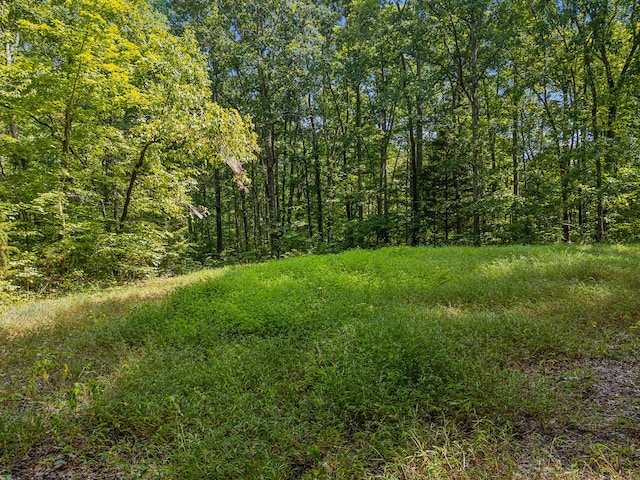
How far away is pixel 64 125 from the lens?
9367 millimetres

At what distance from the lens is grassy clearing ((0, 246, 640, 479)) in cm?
246

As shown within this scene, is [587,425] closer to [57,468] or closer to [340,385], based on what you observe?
[340,385]

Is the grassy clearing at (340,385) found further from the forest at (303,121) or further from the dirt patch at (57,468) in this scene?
the forest at (303,121)

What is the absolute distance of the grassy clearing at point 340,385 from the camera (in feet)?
8.07

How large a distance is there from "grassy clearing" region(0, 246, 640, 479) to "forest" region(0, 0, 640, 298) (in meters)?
5.10

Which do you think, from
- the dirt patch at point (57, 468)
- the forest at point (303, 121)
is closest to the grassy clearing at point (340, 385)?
the dirt patch at point (57, 468)

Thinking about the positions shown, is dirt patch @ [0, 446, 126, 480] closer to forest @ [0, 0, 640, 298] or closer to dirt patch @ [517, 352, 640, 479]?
dirt patch @ [517, 352, 640, 479]

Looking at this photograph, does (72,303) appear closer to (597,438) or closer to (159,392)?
(159,392)

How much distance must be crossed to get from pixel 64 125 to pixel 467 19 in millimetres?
14885

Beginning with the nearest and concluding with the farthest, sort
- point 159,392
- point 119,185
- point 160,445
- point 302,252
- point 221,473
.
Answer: point 221,473, point 160,445, point 159,392, point 119,185, point 302,252

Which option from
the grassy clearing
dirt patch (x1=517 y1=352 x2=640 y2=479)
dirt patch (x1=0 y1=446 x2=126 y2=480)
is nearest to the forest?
the grassy clearing

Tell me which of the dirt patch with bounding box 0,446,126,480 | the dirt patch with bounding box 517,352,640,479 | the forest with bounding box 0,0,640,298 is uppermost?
the forest with bounding box 0,0,640,298

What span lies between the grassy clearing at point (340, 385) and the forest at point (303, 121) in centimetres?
510

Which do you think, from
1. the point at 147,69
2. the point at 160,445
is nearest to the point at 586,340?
the point at 160,445
